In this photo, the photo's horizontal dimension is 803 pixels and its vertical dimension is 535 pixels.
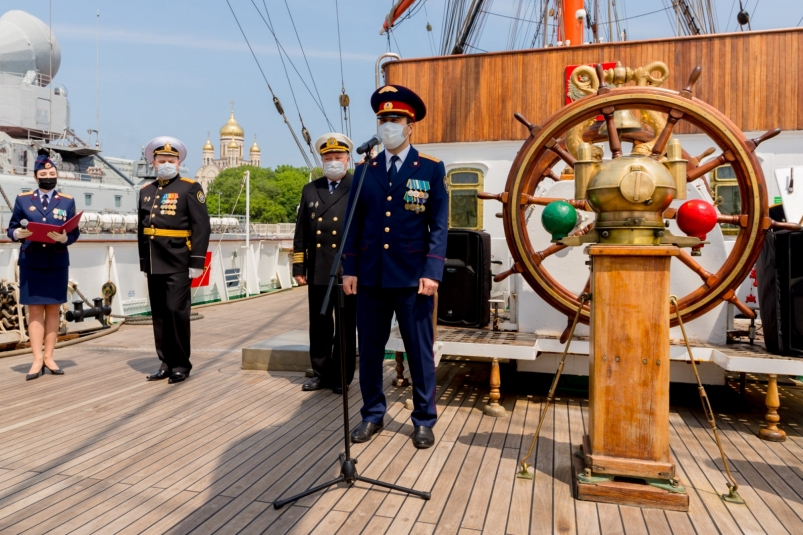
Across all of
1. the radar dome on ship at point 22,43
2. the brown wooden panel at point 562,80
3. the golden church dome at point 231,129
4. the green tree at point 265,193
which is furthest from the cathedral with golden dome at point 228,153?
the brown wooden panel at point 562,80

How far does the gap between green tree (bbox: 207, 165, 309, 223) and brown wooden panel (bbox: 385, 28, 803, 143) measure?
63.0 meters

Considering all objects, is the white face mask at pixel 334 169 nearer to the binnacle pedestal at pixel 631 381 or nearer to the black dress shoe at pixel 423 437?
the black dress shoe at pixel 423 437

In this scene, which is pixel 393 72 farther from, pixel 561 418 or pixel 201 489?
pixel 201 489

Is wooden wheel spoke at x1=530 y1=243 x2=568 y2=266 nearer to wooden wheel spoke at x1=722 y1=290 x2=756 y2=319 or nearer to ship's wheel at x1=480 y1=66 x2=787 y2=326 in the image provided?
ship's wheel at x1=480 y1=66 x2=787 y2=326

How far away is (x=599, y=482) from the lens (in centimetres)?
226

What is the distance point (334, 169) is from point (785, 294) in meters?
2.62

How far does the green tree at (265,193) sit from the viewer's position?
2712 inches

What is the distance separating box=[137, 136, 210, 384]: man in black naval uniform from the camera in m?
4.14

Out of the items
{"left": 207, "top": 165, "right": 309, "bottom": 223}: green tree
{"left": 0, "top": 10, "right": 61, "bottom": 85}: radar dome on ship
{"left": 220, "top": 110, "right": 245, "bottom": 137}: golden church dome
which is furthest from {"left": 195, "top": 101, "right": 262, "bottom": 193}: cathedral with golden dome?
{"left": 0, "top": 10, "right": 61, "bottom": 85}: radar dome on ship

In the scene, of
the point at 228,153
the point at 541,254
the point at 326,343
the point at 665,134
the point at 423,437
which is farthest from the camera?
the point at 228,153

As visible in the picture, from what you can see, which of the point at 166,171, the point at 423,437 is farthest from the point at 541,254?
the point at 166,171

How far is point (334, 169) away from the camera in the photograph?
3922 millimetres

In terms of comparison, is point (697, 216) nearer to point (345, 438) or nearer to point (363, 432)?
point (345, 438)

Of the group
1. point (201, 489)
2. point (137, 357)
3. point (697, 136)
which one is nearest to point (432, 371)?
point (201, 489)
